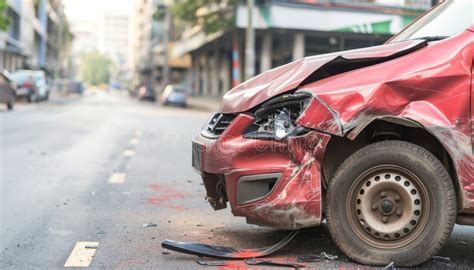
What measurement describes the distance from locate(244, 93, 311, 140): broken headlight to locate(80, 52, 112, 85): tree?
179 m

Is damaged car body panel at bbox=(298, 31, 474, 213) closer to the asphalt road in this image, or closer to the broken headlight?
the broken headlight

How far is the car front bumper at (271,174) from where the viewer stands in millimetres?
4223

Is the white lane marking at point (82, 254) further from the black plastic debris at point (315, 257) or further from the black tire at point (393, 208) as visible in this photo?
the black tire at point (393, 208)

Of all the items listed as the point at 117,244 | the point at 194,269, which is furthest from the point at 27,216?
the point at 194,269

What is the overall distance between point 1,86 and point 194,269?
903 inches

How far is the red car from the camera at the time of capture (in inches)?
162

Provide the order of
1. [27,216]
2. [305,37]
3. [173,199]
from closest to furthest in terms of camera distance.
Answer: [27,216], [173,199], [305,37]

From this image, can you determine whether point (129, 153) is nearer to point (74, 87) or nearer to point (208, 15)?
point (208, 15)

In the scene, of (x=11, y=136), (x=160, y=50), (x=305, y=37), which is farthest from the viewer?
(x=160, y=50)

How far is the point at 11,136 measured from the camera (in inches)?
567

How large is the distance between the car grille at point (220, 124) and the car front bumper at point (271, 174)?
0.57 ft

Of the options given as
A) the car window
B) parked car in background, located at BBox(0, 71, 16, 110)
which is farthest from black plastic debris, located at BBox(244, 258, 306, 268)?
the car window

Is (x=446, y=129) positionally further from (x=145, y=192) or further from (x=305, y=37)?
(x=305, y=37)

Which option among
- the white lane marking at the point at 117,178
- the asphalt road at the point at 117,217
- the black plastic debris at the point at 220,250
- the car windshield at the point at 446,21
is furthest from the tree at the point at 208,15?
the black plastic debris at the point at 220,250
